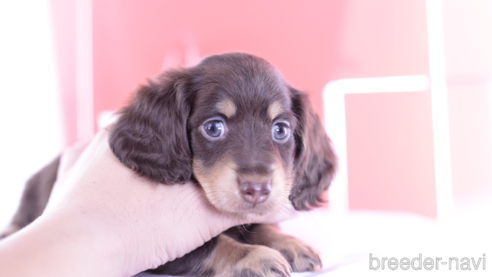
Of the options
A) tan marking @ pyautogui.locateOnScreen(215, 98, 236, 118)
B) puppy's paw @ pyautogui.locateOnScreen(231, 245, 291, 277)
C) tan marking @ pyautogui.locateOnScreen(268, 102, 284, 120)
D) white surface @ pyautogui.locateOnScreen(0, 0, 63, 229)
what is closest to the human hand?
puppy's paw @ pyautogui.locateOnScreen(231, 245, 291, 277)

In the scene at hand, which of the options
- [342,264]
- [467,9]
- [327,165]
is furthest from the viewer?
[467,9]

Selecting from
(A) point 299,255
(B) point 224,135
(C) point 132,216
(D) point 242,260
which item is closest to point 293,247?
(A) point 299,255

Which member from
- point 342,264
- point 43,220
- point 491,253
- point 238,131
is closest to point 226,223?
point 238,131

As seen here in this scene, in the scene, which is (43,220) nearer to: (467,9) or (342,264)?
(342,264)

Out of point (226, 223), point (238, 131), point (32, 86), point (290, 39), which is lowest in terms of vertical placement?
point (226, 223)

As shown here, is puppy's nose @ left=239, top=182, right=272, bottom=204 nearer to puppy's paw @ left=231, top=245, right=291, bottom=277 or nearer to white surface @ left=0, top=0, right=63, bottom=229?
puppy's paw @ left=231, top=245, right=291, bottom=277

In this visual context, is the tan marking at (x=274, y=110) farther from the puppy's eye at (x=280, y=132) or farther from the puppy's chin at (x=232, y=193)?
the puppy's chin at (x=232, y=193)
